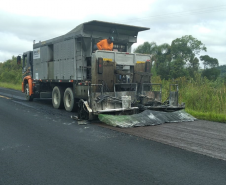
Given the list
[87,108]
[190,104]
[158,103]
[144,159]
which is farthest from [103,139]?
[190,104]

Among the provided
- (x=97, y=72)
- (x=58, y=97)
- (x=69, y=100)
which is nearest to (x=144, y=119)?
(x=97, y=72)

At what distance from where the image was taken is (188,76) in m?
18.9

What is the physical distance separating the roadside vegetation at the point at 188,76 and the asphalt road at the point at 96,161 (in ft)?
15.2

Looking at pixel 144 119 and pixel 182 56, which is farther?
pixel 182 56

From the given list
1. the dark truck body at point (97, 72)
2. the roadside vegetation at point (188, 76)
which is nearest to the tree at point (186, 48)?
the roadside vegetation at point (188, 76)

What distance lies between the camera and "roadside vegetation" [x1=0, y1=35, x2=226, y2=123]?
1091 cm

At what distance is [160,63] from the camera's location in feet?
148

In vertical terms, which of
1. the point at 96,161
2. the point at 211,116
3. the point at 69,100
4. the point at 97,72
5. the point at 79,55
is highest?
the point at 79,55

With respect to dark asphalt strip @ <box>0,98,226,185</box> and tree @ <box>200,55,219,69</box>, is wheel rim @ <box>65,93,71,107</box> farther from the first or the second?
tree @ <box>200,55,219,69</box>

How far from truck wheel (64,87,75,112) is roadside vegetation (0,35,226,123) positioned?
13.4 ft

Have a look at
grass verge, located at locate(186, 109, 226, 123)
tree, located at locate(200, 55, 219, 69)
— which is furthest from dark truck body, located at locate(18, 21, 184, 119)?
tree, located at locate(200, 55, 219, 69)

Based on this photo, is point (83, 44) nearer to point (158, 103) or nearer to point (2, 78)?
point (158, 103)

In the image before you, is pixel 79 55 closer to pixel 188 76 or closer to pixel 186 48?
pixel 188 76

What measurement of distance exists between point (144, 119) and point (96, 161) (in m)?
3.85
